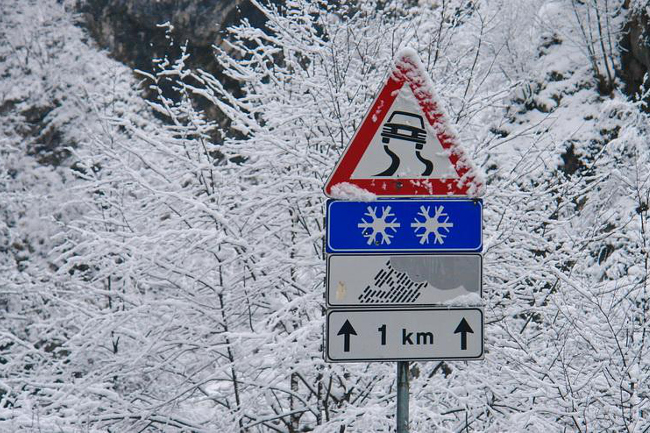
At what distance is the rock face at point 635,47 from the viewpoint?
17.4 meters

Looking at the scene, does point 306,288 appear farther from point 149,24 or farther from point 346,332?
point 149,24

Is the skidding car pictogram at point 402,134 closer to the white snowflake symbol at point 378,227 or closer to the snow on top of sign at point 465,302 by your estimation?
the white snowflake symbol at point 378,227

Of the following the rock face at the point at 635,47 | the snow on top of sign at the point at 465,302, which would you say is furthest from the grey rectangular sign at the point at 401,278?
the rock face at the point at 635,47

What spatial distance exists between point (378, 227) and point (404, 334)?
0.41 m

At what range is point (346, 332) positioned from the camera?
2.39m

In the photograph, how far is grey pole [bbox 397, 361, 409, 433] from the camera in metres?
2.40

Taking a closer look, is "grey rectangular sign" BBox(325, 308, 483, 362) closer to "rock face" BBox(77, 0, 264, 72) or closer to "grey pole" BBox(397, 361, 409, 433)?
"grey pole" BBox(397, 361, 409, 433)

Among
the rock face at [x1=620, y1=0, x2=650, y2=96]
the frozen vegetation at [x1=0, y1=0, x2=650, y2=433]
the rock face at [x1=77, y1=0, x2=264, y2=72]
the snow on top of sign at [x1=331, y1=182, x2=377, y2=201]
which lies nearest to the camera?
the snow on top of sign at [x1=331, y1=182, x2=377, y2=201]

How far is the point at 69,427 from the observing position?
522cm

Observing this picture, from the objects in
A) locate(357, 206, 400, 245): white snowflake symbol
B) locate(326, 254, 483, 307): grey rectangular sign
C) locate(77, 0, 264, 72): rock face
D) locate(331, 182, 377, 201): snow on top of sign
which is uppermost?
locate(77, 0, 264, 72): rock face

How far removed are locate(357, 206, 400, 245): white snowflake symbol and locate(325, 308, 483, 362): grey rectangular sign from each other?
0.26 metres

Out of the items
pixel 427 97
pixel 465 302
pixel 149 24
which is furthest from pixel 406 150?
pixel 149 24

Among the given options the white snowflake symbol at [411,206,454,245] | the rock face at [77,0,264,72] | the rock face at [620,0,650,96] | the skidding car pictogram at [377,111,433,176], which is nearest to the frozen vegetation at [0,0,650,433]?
the white snowflake symbol at [411,206,454,245]

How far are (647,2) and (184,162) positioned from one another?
15.8 metres
